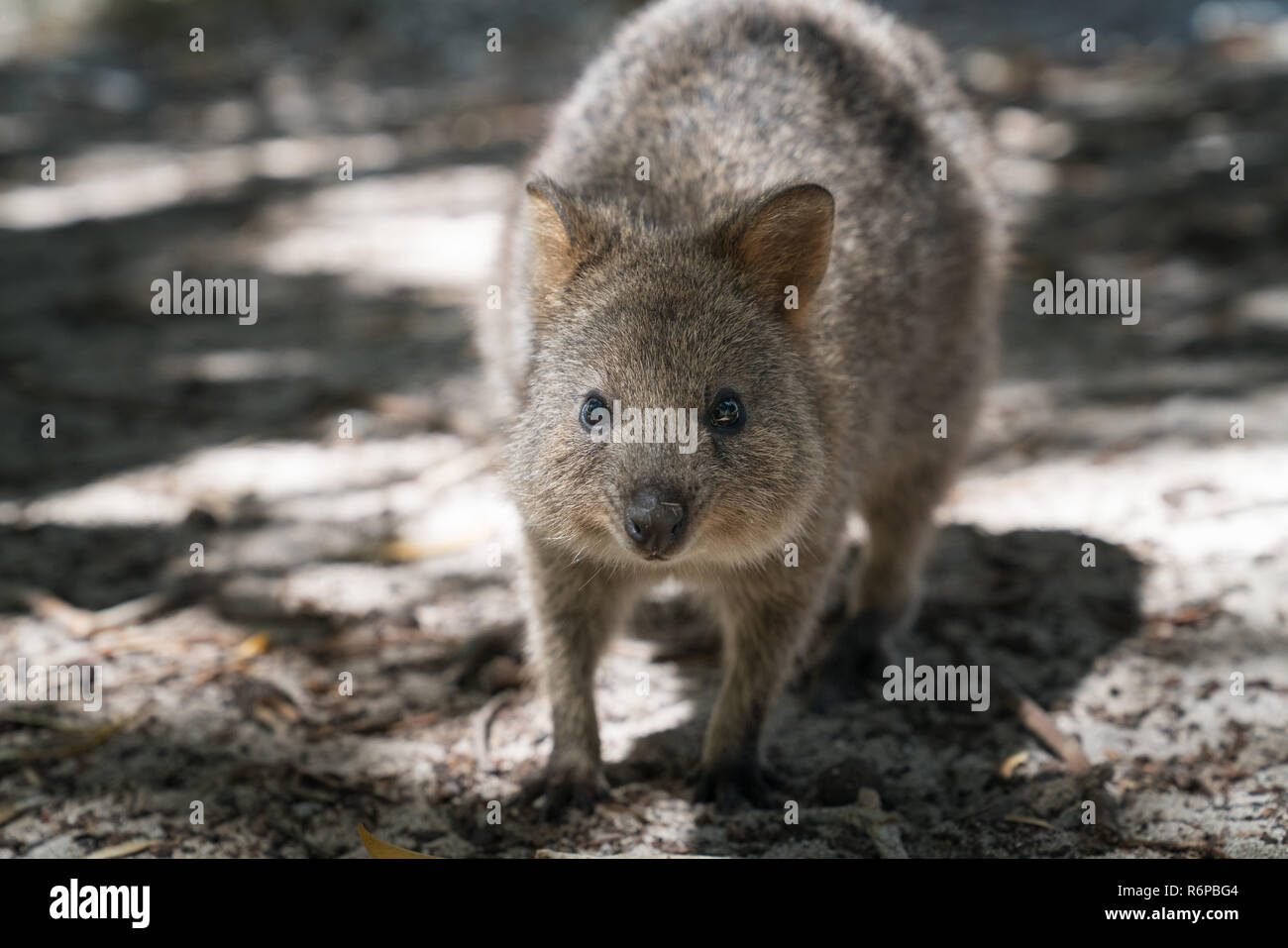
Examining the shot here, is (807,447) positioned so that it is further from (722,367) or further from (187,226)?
(187,226)

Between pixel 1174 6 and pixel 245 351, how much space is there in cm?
898

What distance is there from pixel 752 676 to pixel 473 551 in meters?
1.66

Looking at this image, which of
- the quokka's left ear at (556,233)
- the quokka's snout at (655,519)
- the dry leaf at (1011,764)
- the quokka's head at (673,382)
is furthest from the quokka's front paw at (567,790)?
the quokka's left ear at (556,233)

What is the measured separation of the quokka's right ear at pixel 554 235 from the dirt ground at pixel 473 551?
0.65 meters

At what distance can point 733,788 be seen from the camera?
3.58 meters

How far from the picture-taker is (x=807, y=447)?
3.36m

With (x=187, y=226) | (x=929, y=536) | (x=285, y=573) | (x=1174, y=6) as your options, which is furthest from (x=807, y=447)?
(x=1174, y=6)

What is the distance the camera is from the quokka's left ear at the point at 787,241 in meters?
3.29

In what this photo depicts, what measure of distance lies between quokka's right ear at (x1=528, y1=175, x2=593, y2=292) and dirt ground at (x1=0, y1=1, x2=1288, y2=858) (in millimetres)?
646
